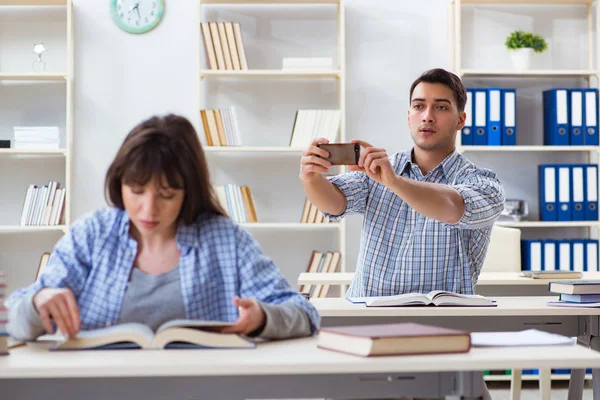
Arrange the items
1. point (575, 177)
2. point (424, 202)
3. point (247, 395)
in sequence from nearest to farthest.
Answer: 1. point (247, 395)
2. point (424, 202)
3. point (575, 177)

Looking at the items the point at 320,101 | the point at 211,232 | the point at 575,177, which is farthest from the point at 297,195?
the point at 211,232

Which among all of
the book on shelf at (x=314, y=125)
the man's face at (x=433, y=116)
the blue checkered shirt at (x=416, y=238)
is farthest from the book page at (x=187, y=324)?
the book on shelf at (x=314, y=125)

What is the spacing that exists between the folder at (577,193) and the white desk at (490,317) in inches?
96.9

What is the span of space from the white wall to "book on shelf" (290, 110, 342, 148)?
0.22 meters

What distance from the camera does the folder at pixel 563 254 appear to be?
455cm

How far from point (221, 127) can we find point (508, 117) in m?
1.60

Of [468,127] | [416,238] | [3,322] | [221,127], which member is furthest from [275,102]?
[3,322]

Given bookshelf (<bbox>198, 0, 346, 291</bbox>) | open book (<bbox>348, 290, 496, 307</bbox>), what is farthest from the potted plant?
open book (<bbox>348, 290, 496, 307</bbox>)

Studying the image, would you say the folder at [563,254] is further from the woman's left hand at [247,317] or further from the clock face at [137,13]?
the woman's left hand at [247,317]

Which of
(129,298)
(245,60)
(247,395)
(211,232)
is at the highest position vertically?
(245,60)

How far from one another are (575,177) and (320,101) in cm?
151

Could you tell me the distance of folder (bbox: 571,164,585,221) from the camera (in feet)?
15.0

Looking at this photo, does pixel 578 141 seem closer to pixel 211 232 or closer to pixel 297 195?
pixel 297 195

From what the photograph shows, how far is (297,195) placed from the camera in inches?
191
